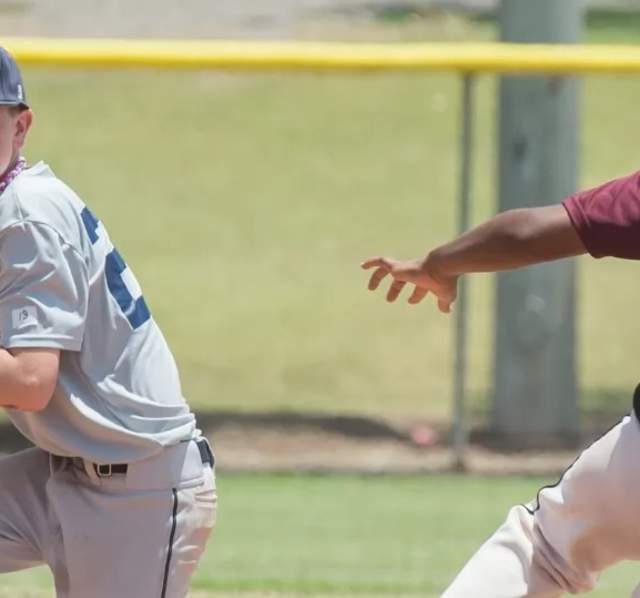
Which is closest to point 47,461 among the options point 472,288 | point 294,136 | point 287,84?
point 472,288

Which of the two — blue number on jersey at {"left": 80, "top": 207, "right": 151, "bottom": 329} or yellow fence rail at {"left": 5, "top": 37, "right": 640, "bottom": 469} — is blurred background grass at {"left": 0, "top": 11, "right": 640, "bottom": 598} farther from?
blue number on jersey at {"left": 80, "top": 207, "right": 151, "bottom": 329}

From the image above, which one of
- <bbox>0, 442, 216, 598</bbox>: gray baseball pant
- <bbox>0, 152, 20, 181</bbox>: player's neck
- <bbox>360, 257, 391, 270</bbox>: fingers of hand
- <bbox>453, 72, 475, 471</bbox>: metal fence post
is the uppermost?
<bbox>0, 152, 20, 181</bbox>: player's neck

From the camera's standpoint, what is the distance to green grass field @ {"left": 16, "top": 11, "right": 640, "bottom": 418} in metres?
10.6

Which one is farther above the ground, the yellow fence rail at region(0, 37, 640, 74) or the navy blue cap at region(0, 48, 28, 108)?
the navy blue cap at region(0, 48, 28, 108)

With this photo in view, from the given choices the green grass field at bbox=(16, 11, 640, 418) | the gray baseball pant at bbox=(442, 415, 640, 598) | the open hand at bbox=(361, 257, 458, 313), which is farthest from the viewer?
the green grass field at bbox=(16, 11, 640, 418)

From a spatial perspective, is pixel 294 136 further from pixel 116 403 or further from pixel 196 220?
pixel 116 403

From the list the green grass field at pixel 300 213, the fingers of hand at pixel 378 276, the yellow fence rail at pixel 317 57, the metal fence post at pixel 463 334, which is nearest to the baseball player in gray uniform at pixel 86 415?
the fingers of hand at pixel 378 276

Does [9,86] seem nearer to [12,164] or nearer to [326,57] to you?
[12,164]

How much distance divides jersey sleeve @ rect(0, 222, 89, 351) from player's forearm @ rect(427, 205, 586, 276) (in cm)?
89

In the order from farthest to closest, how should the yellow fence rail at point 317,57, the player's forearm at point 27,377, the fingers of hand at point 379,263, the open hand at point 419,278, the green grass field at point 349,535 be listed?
the yellow fence rail at point 317,57 < the green grass field at point 349,535 < the fingers of hand at point 379,263 < the open hand at point 419,278 < the player's forearm at point 27,377

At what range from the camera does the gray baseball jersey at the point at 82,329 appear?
358 centimetres

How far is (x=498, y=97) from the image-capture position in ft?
29.1

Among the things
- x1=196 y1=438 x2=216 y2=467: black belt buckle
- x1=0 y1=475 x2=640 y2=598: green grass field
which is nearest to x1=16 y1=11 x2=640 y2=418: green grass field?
x1=0 y1=475 x2=640 y2=598: green grass field

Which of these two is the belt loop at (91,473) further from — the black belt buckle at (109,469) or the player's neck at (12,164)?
the player's neck at (12,164)
